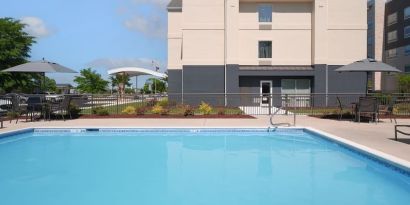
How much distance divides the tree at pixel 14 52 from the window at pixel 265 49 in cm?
2264

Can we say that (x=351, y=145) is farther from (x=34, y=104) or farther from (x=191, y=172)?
(x=34, y=104)

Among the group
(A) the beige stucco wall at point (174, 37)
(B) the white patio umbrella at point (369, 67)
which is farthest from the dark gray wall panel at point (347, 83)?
A: (A) the beige stucco wall at point (174, 37)

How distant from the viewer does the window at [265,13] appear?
95.6 feet

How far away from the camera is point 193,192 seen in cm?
673

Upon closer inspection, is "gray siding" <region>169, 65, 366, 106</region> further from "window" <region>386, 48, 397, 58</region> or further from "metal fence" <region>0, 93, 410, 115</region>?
"window" <region>386, 48, 397, 58</region>

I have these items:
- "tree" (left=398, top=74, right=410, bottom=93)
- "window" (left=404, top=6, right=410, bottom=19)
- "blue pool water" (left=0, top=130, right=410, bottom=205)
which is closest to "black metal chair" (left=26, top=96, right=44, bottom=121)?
"blue pool water" (left=0, top=130, right=410, bottom=205)

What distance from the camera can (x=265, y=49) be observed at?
29.4m

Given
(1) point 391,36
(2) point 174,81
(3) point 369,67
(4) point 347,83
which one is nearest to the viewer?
(3) point 369,67

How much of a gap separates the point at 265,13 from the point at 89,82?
34.5 meters

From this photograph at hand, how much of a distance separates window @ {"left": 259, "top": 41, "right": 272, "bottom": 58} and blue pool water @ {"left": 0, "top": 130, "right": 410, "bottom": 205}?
17.1 m

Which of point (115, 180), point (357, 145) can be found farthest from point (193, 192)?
point (357, 145)

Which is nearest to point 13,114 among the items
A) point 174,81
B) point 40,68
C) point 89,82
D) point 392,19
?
point 40,68

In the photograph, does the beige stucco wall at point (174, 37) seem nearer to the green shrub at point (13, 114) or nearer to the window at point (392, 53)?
the green shrub at point (13, 114)

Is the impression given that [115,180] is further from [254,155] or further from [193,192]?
[254,155]
